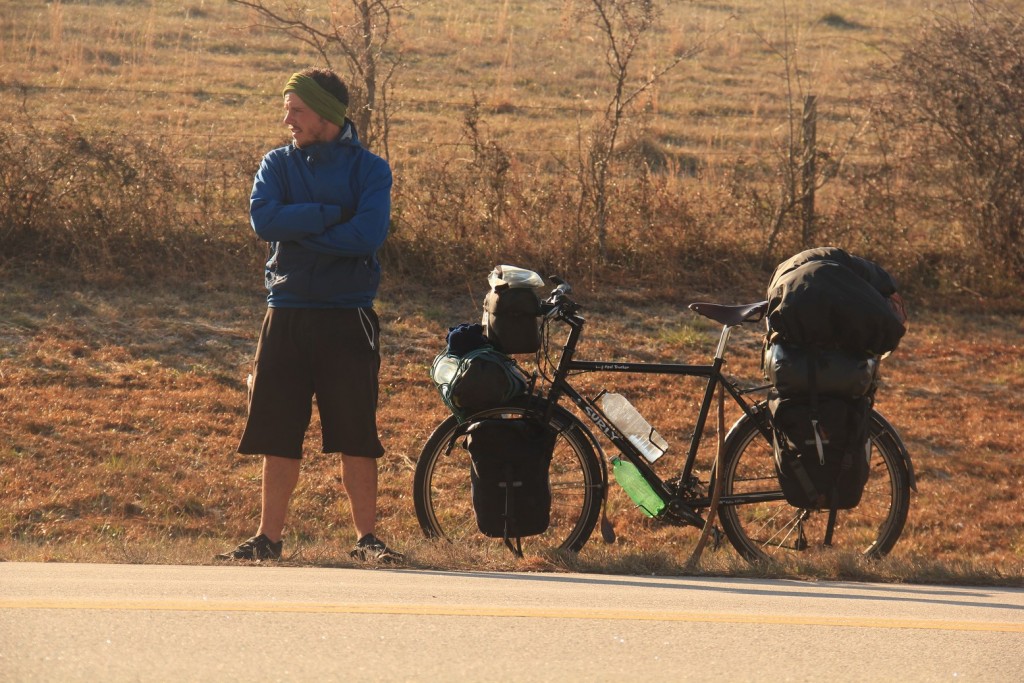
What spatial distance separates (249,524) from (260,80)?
15.4 meters

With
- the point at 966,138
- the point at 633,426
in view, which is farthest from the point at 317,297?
the point at 966,138

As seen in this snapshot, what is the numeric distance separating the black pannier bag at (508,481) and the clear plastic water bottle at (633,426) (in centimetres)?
43

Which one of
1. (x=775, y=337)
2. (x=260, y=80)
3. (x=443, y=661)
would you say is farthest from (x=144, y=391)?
(x=260, y=80)

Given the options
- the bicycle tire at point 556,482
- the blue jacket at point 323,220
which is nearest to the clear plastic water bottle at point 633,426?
the bicycle tire at point 556,482

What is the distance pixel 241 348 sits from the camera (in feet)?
35.8

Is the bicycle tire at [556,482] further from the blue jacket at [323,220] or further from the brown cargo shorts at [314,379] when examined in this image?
the blue jacket at [323,220]

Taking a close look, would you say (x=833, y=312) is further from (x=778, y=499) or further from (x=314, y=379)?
(x=314, y=379)

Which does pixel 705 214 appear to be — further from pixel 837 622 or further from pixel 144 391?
pixel 837 622

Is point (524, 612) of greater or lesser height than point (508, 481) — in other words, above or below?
below

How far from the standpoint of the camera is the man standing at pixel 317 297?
6.11m

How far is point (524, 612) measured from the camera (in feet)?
16.9

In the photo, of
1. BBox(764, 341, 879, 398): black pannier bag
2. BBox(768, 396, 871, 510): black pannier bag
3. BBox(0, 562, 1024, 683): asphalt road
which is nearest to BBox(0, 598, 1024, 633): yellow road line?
BBox(0, 562, 1024, 683): asphalt road

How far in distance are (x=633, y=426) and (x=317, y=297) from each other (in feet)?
5.34

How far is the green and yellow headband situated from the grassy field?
2.01m
